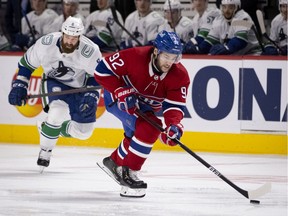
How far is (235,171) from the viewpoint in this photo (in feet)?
24.4

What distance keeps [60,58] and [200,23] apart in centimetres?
249

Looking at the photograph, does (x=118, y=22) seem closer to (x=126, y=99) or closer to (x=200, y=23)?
(x=200, y=23)

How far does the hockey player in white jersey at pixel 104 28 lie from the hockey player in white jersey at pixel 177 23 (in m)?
0.50

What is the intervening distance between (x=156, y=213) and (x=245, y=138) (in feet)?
11.6

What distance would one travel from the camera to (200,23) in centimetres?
921

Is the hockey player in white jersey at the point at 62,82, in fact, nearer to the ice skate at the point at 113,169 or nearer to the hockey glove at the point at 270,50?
the ice skate at the point at 113,169

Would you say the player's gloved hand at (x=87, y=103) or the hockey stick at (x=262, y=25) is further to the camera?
the hockey stick at (x=262, y=25)

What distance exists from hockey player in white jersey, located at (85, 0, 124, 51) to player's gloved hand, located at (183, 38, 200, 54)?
0.80m

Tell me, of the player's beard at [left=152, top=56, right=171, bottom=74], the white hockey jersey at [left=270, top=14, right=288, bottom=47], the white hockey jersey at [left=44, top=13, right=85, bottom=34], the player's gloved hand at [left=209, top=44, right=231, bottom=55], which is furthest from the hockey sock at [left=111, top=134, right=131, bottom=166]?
the white hockey jersey at [left=44, top=13, right=85, bottom=34]

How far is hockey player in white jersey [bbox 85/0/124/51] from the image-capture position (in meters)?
9.45

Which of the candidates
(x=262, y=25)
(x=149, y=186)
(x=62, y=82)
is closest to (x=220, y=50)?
(x=262, y=25)

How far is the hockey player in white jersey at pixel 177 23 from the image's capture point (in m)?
9.23

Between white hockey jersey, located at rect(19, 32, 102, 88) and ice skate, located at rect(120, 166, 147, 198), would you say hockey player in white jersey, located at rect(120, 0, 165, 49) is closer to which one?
white hockey jersey, located at rect(19, 32, 102, 88)

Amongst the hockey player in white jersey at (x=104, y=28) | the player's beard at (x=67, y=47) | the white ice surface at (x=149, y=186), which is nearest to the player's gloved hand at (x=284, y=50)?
the white ice surface at (x=149, y=186)
